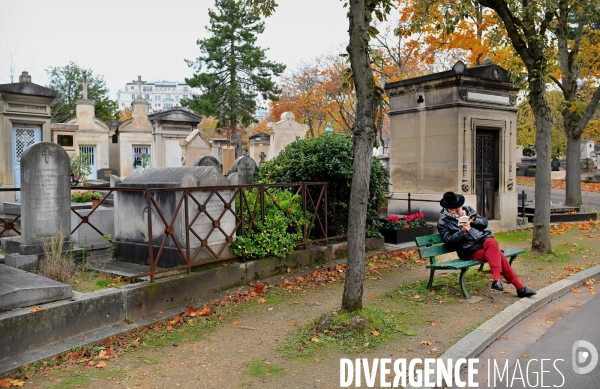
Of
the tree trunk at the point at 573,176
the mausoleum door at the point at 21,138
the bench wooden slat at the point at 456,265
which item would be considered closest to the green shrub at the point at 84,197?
the mausoleum door at the point at 21,138

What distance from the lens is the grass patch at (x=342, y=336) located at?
5.13m

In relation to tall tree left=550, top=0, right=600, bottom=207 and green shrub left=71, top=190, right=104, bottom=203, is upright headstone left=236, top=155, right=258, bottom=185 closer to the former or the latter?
green shrub left=71, top=190, right=104, bottom=203

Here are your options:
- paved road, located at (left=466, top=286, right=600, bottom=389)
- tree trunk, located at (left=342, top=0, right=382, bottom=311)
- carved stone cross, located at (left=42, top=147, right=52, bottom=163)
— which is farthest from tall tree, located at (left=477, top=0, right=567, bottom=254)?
carved stone cross, located at (left=42, top=147, right=52, bottom=163)

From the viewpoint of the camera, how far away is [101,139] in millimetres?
30828

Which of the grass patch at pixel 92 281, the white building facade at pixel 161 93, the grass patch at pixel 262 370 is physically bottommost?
the grass patch at pixel 262 370

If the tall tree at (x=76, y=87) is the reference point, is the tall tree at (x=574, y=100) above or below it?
below

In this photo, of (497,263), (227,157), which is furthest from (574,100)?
(227,157)

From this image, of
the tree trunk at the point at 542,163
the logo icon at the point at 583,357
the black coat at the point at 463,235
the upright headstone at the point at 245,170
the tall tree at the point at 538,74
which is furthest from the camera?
the upright headstone at the point at 245,170

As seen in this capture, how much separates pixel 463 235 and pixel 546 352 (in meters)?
2.45

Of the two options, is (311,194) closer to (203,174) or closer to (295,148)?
(295,148)

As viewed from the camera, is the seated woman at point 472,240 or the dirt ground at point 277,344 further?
the seated woman at point 472,240

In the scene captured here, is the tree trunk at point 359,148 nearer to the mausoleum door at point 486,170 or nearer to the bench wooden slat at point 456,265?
the bench wooden slat at point 456,265

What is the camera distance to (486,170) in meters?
14.2

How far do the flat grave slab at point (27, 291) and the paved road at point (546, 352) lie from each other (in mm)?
4372
